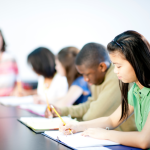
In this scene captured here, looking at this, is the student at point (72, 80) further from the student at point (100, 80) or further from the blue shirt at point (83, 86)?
the student at point (100, 80)

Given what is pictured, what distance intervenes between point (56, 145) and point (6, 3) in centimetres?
335

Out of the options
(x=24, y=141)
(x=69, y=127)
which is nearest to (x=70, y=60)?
(x=69, y=127)

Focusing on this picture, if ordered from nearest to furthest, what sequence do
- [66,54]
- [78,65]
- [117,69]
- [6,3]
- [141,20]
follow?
1. [117,69]
2. [78,65]
3. [66,54]
4. [141,20]
5. [6,3]

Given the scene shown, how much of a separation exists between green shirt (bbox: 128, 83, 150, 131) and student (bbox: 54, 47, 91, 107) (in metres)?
0.95

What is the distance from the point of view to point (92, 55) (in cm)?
143

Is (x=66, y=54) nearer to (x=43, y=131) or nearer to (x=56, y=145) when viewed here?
(x=43, y=131)

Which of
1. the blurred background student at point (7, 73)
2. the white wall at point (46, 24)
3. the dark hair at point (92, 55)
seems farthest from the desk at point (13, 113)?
the white wall at point (46, 24)

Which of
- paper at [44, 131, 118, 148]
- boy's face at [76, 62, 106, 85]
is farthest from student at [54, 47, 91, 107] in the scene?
paper at [44, 131, 118, 148]

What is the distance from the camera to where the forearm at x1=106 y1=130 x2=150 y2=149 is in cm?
82

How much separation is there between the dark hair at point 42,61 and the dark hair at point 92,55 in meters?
1.03

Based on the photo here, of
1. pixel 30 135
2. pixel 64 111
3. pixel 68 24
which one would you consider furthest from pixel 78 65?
pixel 68 24

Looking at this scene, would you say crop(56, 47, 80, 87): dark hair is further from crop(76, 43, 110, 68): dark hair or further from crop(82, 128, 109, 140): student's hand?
crop(82, 128, 109, 140): student's hand

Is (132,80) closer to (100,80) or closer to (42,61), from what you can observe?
(100,80)

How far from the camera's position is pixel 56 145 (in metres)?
0.83
